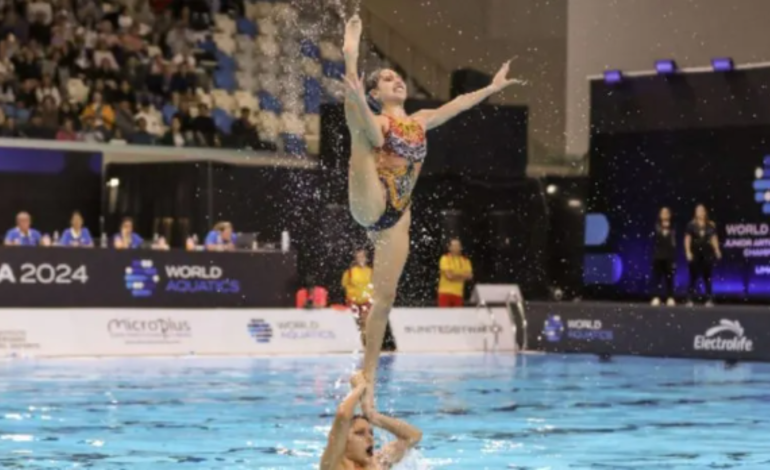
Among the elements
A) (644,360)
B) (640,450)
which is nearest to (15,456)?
(640,450)

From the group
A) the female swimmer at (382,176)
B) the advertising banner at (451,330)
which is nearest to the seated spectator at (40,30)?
the advertising banner at (451,330)

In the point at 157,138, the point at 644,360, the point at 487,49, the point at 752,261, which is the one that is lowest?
the point at 644,360

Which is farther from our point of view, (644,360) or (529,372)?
(644,360)

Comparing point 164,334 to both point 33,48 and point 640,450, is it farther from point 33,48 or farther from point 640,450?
point 640,450

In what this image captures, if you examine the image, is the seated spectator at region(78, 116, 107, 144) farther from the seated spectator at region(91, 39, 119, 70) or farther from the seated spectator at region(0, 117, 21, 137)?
the seated spectator at region(91, 39, 119, 70)

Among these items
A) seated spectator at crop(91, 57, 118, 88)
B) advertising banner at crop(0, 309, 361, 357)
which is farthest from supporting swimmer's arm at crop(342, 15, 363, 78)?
seated spectator at crop(91, 57, 118, 88)

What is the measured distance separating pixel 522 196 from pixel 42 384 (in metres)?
13.1

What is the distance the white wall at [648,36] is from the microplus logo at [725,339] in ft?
16.6

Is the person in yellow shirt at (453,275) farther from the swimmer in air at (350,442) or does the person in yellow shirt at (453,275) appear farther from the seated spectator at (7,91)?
the swimmer in air at (350,442)

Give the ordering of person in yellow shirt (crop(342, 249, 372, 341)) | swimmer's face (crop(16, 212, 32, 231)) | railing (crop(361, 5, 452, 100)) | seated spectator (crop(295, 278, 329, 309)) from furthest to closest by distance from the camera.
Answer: railing (crop(361, 5, 452, 100)), seated spectator (crop(295, 278, 329, 309)), person in yellow shirt (crop(342, 249, 372, 341)), swimmer's face (crop(16, 212, 32, 231))

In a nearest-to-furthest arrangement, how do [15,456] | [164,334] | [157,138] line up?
1. [15,456]
2. [164,334]
3. [157,138]

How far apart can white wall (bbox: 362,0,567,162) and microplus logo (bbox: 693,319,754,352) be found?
636 cm

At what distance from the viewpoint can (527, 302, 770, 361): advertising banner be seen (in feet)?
70.7

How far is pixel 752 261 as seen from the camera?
78.8 ft
